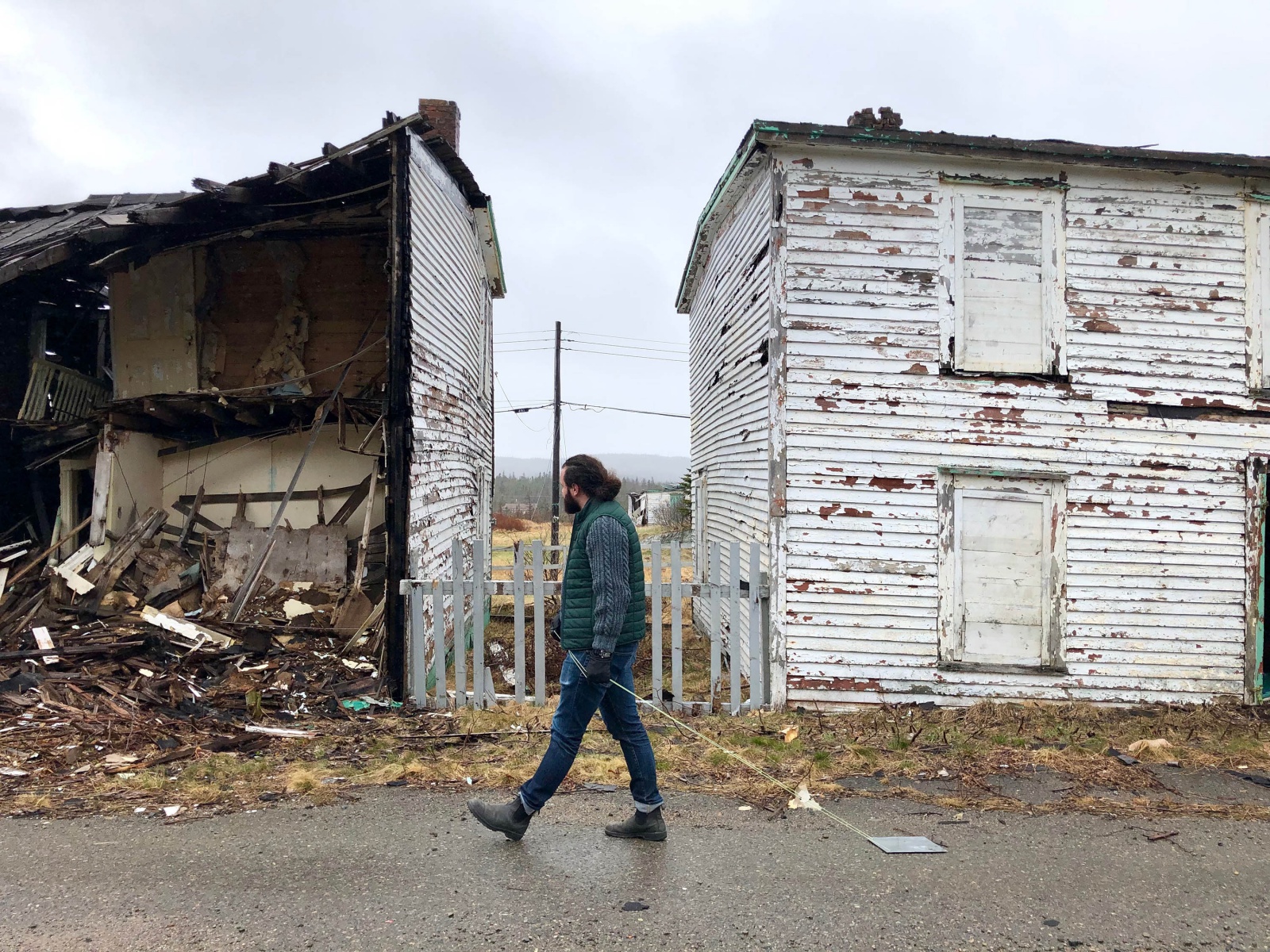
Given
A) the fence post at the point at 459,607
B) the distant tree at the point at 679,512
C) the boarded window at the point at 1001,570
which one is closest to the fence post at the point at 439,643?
the fence post at the point at 459,607

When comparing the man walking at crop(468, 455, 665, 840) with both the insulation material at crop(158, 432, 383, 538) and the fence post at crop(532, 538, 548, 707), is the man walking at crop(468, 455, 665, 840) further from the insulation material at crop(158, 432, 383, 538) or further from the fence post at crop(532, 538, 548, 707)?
the insulation material at crop(158, 432, 383, 538)

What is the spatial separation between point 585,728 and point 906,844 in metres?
1.81

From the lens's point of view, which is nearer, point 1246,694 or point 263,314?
point 1246,694

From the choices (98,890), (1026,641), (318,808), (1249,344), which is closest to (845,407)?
(1026,641)

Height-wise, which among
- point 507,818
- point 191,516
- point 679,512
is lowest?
point 507,818

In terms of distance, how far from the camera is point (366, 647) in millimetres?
7664

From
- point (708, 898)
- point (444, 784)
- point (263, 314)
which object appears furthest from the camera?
point (263, 314)

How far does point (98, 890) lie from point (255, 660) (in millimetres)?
4106

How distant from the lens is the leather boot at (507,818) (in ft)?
12.5

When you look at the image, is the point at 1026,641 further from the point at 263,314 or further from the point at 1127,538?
the point at 263,314

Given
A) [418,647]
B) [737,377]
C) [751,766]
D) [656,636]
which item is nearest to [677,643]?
[656,636]

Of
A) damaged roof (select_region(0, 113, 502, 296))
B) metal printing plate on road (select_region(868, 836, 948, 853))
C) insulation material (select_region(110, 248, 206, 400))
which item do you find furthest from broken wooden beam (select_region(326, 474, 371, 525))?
metal printing plate on road (select_region(868, 836, 948, 853))

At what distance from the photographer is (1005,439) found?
691 centimetres

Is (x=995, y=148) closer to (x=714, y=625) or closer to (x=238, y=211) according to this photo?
(x=714, y=625)
